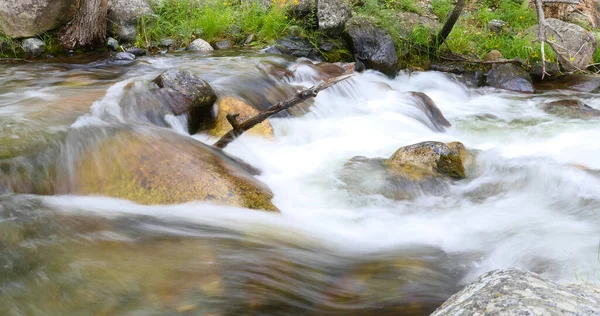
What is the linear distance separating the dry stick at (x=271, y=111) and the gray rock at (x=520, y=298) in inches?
86.8

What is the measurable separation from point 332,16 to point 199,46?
245 centimetres

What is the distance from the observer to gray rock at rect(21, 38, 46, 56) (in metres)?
7.62

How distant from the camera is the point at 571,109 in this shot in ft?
22.7

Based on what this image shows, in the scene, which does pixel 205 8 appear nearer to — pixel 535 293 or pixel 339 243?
pixel 339 243

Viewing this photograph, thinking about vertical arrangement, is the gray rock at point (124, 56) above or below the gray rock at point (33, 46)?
below

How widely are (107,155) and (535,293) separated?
3167 mm

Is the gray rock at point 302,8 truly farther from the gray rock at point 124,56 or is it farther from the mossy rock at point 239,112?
the mossy rock at point 239,112

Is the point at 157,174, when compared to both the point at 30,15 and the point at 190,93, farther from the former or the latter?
the point at 30,15

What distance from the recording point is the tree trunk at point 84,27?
7.85 m

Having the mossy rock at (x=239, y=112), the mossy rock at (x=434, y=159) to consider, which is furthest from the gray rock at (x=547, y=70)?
the mossy rock at (x=239, y=112)

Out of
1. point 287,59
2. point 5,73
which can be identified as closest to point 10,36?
point 5,73

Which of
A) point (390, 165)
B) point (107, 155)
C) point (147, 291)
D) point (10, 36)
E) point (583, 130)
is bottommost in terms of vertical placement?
point (583, 130)

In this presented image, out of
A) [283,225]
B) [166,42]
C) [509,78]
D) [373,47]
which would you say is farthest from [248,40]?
[283,225]

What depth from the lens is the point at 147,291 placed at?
2.47 metres
